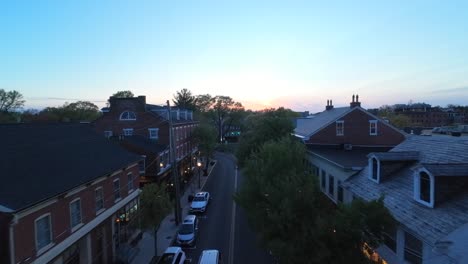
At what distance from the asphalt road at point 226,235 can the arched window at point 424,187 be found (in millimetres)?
11623

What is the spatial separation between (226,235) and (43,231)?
47.6 ft

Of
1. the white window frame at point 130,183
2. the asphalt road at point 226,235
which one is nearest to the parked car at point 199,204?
the asphalt road at point 226,235

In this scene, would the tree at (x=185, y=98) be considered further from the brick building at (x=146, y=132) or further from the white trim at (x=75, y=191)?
the white trim at (x=75, y=191)

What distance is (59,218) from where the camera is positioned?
45.0 feet

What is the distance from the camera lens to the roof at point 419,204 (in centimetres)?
955

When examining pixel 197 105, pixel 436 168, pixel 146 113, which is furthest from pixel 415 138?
pixel 197 105

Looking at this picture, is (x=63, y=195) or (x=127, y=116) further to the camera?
(x=127, y=116)

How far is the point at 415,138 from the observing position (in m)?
16.6

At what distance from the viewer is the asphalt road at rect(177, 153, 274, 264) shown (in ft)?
67.9

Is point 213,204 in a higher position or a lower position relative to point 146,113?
lower

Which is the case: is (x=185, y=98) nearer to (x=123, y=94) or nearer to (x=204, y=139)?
(x=123, y=94)

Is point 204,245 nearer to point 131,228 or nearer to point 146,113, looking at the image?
point 131,228

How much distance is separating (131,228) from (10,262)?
1259cm

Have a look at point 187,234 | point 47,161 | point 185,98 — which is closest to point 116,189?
point 47,161
